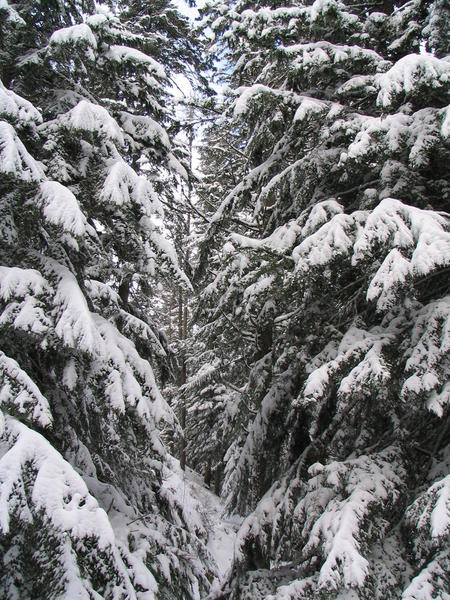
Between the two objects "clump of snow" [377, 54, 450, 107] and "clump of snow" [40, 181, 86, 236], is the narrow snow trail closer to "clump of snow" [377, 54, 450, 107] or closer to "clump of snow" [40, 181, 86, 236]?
"clump of snow" [40, 181, 86, 236]

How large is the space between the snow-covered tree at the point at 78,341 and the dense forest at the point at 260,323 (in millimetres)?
18

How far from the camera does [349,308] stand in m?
4.54

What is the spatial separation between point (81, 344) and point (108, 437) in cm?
146

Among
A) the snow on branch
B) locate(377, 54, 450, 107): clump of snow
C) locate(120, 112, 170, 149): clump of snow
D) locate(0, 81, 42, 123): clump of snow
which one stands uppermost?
locate(377, 54, 450, 107): clump of snow

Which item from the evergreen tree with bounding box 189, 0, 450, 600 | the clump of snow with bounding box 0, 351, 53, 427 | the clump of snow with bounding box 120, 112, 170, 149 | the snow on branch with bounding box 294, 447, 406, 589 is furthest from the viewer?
the clump of snow with bounding box 120, 112, 170, 149

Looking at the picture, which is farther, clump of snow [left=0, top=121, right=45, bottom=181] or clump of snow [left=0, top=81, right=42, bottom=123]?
clump of snow [left=0, top=81, right=42, bottom=123]

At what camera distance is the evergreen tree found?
302 cm

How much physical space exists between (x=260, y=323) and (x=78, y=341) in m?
2.83

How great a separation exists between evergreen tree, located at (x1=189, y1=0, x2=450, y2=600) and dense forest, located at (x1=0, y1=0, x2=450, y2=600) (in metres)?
0.02

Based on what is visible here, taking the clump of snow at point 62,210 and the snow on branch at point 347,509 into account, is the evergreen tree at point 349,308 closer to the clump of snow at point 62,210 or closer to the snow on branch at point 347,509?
the snow on branch at point 347,509

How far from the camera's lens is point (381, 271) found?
296 cm

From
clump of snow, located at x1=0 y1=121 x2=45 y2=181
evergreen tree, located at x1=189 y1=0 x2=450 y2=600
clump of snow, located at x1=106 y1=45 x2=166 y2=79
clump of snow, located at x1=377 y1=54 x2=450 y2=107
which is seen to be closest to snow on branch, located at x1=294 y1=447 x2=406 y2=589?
evergreen tree, located at x1=189 y1=0 x2=450 y2=600

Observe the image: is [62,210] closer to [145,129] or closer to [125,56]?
[125,56]

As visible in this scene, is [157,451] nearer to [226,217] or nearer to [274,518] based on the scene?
[274,518]
